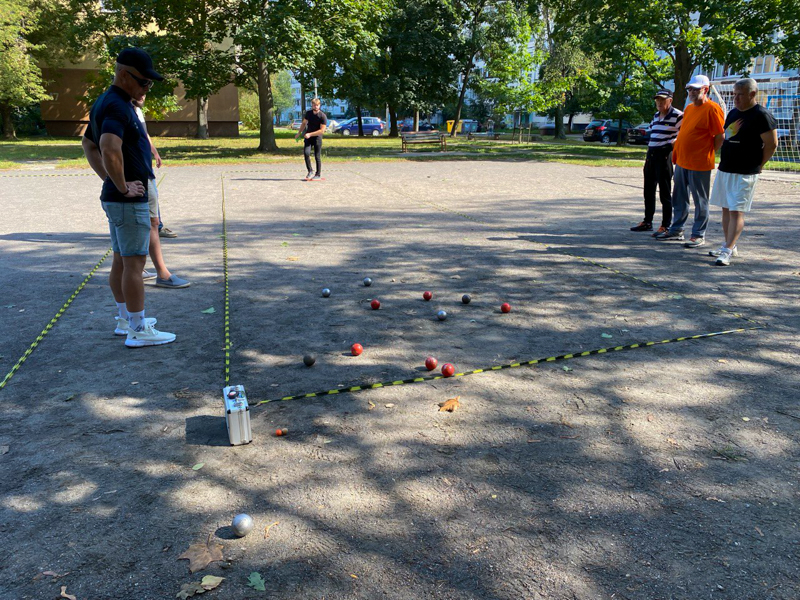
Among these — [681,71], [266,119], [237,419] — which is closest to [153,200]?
[237,419]

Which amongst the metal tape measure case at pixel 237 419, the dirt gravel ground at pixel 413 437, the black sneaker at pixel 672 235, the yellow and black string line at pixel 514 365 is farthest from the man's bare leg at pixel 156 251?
the black sneaker at pixel 672 235

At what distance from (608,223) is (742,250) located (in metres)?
2.52

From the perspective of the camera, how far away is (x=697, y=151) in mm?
8773

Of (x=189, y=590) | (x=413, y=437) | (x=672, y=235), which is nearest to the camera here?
(x=189, y=590)

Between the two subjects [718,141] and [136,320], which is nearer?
[136,320]

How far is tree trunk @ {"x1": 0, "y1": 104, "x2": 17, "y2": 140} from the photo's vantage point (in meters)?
38.6

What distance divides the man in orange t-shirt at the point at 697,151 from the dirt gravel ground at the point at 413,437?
1.31 metres

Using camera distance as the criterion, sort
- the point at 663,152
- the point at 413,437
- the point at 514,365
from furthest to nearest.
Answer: the point at 663,152 → the point at 514,365 → the point at 413,437

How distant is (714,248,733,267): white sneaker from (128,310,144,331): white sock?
680 cm

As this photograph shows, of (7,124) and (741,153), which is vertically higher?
(7,124)

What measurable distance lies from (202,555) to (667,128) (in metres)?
9.18

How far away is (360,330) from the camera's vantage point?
562 centimetres

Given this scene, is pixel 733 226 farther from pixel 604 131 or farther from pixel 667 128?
pixel 604 131

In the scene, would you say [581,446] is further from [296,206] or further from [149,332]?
[296,206]
